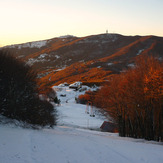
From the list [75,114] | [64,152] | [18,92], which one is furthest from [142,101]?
[75,114]

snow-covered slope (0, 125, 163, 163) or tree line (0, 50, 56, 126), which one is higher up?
tree line (0, 50, 56, 126)

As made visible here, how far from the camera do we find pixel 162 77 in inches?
645

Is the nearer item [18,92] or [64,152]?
[64,152]

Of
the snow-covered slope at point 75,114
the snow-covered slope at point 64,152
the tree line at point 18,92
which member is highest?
the tree line at point 18,92

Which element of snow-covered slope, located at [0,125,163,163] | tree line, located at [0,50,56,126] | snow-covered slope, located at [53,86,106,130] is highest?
tree line, located at [0,50,56,126]

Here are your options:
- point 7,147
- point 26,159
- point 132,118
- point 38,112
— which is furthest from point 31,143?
point 132,118

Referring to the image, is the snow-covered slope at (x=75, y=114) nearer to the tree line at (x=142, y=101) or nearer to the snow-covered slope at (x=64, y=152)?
the tree line at (x=142, y=101)

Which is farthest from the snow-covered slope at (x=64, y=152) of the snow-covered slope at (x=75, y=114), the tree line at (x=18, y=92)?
the snow-covered slope at (x=75, y=114)

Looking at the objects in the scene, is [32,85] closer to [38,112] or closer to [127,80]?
[38,112]

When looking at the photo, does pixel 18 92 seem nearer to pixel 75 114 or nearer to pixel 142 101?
pixel 142 101

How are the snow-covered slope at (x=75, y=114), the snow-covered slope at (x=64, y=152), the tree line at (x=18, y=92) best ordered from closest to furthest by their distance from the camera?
1. the snow-covered slope at (x=64, y=152)
2. the tree line at (x=18, y=92)
3. the snow-covered slope at (x=75, y=114)

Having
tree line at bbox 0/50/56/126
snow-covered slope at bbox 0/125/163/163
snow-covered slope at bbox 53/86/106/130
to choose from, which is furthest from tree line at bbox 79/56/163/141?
snow-covered slope at bbox 53/86/106/130

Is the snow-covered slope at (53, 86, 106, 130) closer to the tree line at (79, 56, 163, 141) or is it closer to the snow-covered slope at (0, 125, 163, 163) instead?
the tree line at (79, 56, 163, 141)

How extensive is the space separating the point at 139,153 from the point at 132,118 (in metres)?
10.8
